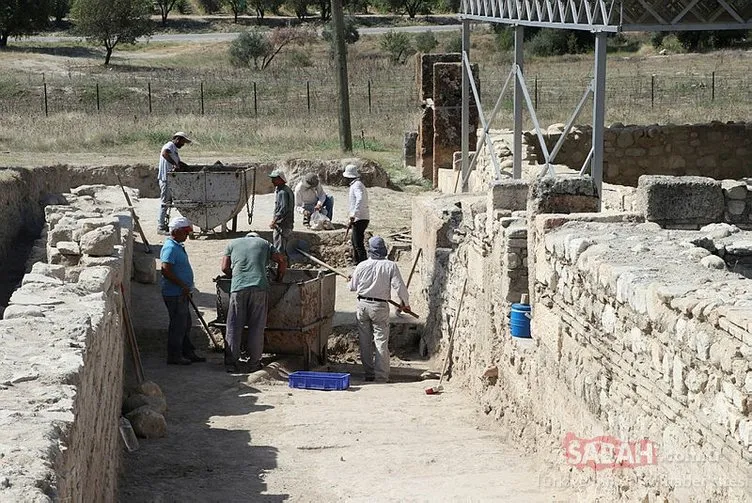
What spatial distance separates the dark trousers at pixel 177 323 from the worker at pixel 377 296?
5.54 feet

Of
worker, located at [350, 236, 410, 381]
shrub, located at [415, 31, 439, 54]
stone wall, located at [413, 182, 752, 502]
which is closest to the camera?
stone wall, located at [413, 182, 752, 502]

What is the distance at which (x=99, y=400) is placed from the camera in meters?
6.93

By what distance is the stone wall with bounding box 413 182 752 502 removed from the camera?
17.7ft

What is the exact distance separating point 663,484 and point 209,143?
66.2 ft

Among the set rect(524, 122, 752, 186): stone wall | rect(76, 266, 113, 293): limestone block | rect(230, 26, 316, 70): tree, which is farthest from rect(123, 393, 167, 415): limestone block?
rect(230, 26, 316, 70): tree

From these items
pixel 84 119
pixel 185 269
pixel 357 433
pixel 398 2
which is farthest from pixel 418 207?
pixel 398 2

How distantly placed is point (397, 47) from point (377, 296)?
37.6 meters

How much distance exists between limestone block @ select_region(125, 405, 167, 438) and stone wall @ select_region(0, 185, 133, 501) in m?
0.22

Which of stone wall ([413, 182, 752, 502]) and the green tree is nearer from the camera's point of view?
stone wall ([413, 182, 752, 502])

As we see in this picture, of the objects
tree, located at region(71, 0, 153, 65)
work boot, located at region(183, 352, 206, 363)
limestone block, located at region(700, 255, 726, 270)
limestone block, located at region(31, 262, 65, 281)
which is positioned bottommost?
work boot, located at region(183, 352, 206, 363)

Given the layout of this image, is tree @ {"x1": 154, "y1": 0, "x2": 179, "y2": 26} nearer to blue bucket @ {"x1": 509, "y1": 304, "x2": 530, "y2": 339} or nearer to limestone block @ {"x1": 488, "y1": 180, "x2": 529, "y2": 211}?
limestone block @ {"x1": 488, "y1": 180, "x2": 529, "y2": 211}

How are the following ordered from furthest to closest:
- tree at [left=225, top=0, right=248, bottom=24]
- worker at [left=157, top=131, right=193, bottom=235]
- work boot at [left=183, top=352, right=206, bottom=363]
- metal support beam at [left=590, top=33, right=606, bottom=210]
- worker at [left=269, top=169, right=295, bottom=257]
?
tree at [left=225, top=0, right=248, bottom=24] → worker at [left=157, top=131, right=193, bottom=235] → worker at [left=269, top=169, right=295, bottom=257] → work boot at [left=183, top=352, right=206, bottom=363] → metal support beam at [left=590, top=33, right=606, bottom=210]

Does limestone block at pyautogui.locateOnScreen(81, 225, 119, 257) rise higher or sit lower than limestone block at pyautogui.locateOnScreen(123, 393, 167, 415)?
higher

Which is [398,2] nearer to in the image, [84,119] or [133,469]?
[84,119]
